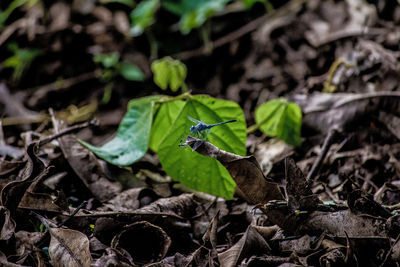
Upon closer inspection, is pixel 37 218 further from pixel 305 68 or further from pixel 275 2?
pixel 275 2

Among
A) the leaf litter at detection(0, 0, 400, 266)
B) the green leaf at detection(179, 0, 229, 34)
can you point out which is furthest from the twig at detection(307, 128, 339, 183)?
the green leaf at detection(179, 0, 229, 34)

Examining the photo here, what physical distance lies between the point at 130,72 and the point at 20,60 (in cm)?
78

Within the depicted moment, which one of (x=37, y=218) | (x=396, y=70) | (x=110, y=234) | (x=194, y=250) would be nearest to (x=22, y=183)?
(x=37, y=218)

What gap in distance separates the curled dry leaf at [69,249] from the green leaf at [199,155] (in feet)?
1.15

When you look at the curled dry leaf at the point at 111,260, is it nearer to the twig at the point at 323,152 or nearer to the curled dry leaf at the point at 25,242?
the curled dry leaf at the point at 25,242

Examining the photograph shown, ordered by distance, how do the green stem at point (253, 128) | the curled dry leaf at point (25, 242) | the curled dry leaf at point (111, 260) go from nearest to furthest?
the curled dry leaf at point (111, 260) → the curled dry leaf at point (25, 242) → the green stem at point (253, 128)

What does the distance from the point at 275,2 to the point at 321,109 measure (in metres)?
1.25

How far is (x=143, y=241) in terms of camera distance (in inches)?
39.3

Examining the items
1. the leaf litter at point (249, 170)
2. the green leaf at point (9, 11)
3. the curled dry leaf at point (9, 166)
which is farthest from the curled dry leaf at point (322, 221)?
the green leaf at point (9, 11)

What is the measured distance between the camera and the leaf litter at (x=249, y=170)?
91 centimetres

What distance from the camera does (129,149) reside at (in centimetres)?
126

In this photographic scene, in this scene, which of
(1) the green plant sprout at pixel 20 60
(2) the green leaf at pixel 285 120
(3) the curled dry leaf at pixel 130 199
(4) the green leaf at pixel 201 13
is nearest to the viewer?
(3) the curled dry leaf at pixel 130 199

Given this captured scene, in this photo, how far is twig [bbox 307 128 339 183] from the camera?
1.23m

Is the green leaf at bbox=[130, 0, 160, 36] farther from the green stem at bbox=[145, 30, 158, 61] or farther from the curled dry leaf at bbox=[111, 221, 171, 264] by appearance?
the curled dry leaf at bbox=[111, 221, 171, 264]
